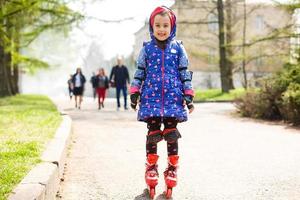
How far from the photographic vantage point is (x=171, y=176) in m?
4.69

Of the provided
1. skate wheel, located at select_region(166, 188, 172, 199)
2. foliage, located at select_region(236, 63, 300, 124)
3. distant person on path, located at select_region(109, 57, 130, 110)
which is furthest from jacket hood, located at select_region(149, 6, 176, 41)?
distant person on path, located at select_region(109, 57, 130, 110)

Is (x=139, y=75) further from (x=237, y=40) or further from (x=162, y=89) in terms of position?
(x=237, y=40)

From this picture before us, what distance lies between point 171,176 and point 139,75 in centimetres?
107

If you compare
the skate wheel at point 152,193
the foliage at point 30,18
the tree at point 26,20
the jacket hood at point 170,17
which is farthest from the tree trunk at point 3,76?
the skate wheel at point 152,193

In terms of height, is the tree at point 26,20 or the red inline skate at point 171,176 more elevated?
the tree at point 26,20

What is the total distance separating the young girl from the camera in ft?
15.5

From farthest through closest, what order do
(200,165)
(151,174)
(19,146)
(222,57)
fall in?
(222,57) < (19,146) < (200,165) < (151,174)

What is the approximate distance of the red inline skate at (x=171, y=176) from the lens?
182 inches

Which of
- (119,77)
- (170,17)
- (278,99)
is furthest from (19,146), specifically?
(119,77)

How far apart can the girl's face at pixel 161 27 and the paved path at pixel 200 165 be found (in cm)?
159

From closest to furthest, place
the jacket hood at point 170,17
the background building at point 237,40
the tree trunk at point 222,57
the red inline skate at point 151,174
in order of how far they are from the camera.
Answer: the red inline skate at point 151,174 → the jacket hood at point 170,17 → the background building at point 237,40 → the tree trunk at point 222,57

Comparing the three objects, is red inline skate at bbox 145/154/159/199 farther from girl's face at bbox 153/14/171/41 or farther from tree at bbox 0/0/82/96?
tree at bbox 0/0/82/96

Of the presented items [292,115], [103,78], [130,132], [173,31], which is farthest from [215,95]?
[173,31]

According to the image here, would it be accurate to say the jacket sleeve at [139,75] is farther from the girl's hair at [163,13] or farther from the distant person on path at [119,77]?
the distant person on path at [119,77]
